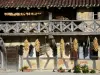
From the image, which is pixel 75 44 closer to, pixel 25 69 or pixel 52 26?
pixel 52 26

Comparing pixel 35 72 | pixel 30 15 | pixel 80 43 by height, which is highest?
pixel 30 15

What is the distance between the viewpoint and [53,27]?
94.6ft

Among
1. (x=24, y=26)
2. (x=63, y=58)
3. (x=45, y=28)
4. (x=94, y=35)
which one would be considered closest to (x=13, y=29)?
(x=24, y=26)

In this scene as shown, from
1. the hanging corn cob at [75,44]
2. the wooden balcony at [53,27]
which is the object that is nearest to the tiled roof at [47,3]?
the wooden balcony at [53,27]

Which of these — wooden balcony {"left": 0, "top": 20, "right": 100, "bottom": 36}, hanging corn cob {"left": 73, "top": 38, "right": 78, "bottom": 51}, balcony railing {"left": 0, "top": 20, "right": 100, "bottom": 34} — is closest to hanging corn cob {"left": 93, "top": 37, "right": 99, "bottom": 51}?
wooden balcony {"left": 0, "top": 20, "right": 100, "bottom": 36}

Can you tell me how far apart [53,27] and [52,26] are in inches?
7.0

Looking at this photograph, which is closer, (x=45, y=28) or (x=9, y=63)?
(x=45, y=28)

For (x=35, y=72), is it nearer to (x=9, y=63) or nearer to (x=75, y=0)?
(x=9, y=63)

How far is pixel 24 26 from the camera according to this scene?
29219mm

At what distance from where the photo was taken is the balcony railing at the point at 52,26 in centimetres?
2858

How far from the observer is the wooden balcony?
2855 cm

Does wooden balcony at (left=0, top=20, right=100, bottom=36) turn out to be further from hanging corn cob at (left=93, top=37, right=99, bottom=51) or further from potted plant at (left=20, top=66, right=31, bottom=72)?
potted plant at (left=20, top=66, right=31, bottom=72)

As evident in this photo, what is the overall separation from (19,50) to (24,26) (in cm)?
294

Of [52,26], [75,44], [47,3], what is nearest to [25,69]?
[52,26]
